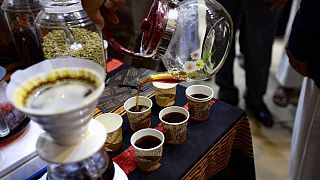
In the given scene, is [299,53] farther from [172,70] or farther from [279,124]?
[279,124]

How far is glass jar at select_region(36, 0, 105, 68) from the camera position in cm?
96

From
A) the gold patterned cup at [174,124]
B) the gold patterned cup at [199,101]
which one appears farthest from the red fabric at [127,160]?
the gold patterned cup at [199,101]

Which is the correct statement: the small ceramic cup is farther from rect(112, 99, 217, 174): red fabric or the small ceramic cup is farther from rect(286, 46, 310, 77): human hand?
rect(286, 46, 310, 77): human hand

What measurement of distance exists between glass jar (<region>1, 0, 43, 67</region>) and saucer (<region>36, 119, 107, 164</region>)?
65 centimetres

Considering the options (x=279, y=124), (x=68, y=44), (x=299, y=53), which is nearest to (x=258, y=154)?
(x=279, y=124)

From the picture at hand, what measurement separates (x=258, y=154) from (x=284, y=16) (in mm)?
1486

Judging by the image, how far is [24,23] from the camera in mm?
1075

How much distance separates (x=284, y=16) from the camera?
2.76 m

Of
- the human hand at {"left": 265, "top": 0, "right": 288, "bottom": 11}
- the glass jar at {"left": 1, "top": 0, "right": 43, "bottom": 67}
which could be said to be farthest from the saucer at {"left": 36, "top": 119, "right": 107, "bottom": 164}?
the human hand at {"left": 265, "top": 0, "right": 288, "bottom": 11}

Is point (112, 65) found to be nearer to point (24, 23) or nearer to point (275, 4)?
point (24, 23)

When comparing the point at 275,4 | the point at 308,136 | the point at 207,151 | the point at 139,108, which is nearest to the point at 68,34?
the point at 139,108

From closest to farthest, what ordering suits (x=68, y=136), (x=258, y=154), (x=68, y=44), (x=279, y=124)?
(x=68, y=136), (x=68, y=44), (x=258, y=154), (x=279, y=124)

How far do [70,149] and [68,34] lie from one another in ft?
1.88

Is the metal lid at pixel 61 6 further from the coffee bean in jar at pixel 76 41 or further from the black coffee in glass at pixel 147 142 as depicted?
the black coffee in glass at pixel 147 142
